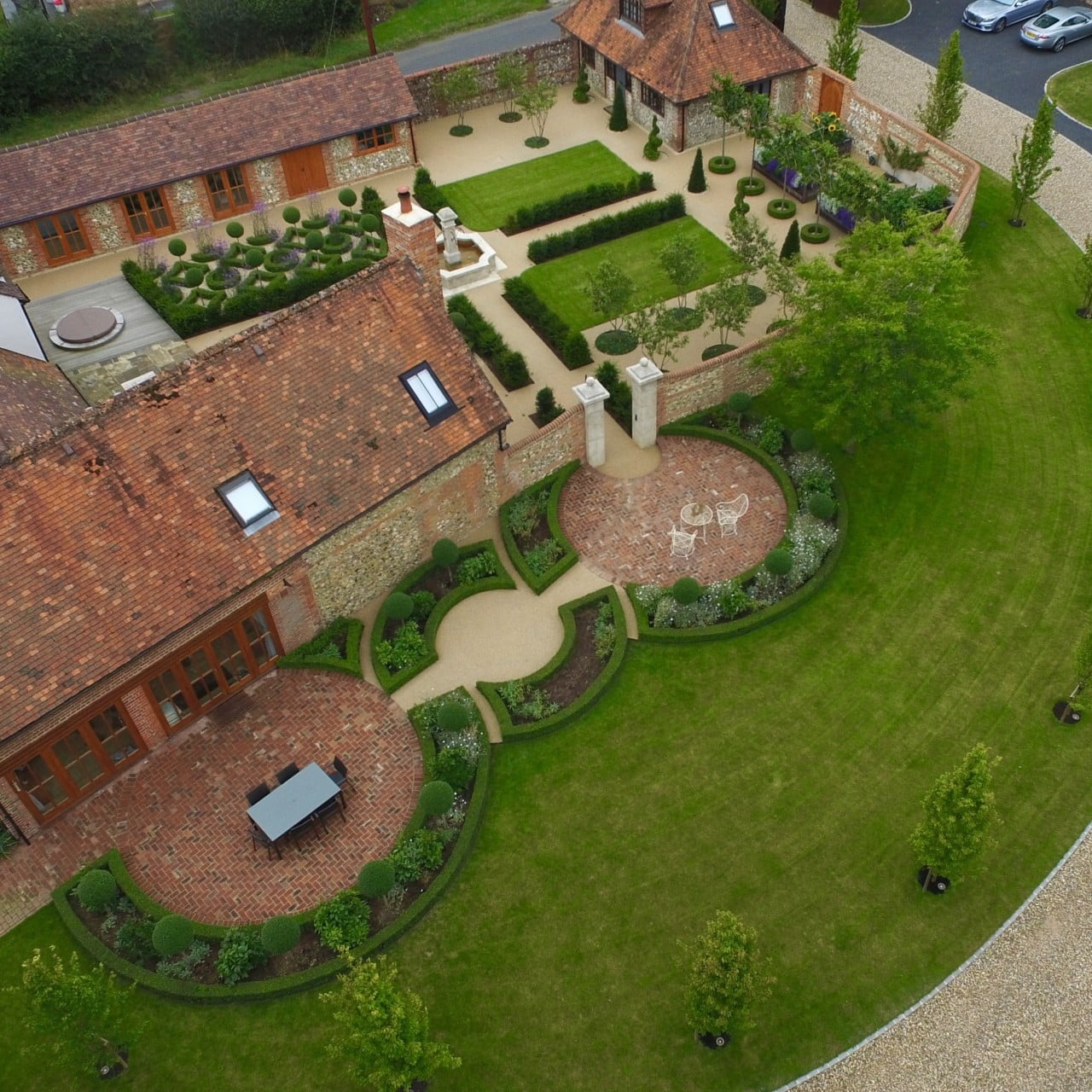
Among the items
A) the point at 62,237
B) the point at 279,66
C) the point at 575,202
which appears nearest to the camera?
the point at 62,237

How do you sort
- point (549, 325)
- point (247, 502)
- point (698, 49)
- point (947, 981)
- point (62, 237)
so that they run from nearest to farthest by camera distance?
point (947, 981) → point (247, 502) → point (549, 325) → point (62, 237) → point (698, 49)

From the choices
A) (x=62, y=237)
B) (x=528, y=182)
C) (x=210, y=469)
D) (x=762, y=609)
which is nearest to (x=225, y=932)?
(x=210, y=469)

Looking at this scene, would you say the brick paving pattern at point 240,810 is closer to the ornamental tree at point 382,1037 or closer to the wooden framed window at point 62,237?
the ornamental tree at point 382,1037

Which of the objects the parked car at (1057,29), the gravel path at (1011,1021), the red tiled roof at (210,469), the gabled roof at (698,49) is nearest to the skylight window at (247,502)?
the red tiled roof at (210,469)

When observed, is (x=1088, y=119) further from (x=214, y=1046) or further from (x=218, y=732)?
(x=214, y=1046)

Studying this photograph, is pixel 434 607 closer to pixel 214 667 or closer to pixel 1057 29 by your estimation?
pixel 214 667

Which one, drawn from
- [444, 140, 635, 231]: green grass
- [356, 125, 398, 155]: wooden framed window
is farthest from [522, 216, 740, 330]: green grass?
[356, 125, 398, 155]: wooden framed window

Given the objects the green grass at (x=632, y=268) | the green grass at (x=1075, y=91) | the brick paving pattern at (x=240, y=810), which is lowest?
the brick paving pattern at (x=240, y=810)
